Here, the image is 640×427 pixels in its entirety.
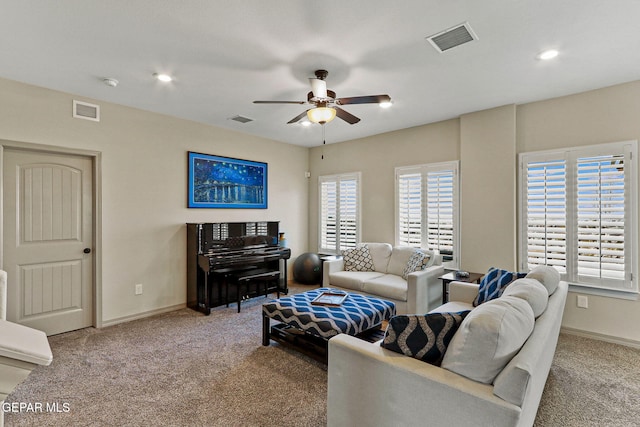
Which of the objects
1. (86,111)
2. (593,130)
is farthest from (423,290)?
(86,111)

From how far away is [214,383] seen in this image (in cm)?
249

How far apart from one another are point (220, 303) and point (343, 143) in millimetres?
3448

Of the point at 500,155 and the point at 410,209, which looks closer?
the point at 500,155

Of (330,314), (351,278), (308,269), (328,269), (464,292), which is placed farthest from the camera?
(308,269)

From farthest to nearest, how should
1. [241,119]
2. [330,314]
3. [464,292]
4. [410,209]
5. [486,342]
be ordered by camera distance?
[410,209]
[241,119]
[464,292]
[330,314]
[486,342]

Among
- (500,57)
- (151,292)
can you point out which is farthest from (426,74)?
(151,292)

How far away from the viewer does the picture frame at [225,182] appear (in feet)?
14.9

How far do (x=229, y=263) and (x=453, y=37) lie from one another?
142 inches

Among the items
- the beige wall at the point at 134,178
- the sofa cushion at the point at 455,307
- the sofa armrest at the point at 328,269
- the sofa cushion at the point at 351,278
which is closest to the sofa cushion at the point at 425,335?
the sofa cushion at the point at 455,307

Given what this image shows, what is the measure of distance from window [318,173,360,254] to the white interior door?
3677 millimetres

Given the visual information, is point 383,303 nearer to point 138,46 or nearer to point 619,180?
point 619,180

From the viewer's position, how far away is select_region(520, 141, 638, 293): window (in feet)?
10.4

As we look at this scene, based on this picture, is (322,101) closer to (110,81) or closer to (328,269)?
(110,81)

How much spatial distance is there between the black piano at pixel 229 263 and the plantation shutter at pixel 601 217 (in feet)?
12.6
